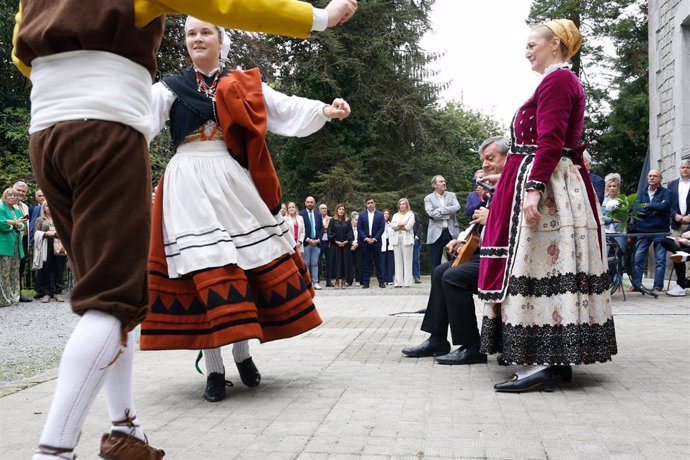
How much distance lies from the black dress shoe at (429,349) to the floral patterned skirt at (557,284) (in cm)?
124

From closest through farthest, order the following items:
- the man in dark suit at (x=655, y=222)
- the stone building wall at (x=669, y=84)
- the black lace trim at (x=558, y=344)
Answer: the black lace trim at (x=558, y=344)
the man in dark suit at (x=655, y=222)
the stone building wall at (x=669, y=84)

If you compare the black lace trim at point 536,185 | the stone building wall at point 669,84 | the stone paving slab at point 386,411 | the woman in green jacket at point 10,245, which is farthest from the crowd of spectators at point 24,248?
the stone building wall at point 669,84

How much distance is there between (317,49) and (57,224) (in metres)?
27.4

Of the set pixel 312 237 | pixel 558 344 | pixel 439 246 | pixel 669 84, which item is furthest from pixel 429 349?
pixel 669 84

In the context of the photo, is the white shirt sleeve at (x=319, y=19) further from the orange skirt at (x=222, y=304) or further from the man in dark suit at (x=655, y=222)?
the man in dark suit at (x=655, y=222)

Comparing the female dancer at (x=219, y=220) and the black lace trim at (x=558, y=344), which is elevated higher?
the female dancer at (x=219, y=220)

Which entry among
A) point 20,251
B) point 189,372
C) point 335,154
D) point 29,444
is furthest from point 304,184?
point 29,444

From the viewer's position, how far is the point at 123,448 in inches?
103

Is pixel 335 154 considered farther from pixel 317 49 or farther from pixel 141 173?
pixel 141 173

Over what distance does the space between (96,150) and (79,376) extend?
28.6 inches

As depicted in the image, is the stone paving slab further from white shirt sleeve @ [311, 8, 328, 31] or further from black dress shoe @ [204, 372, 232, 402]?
white shirt sleeve @ [311, 8, 328, 31]

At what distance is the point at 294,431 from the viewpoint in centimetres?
330

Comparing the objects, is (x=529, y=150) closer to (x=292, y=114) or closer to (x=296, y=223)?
(x=292, y=114)

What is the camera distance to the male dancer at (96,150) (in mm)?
2375
